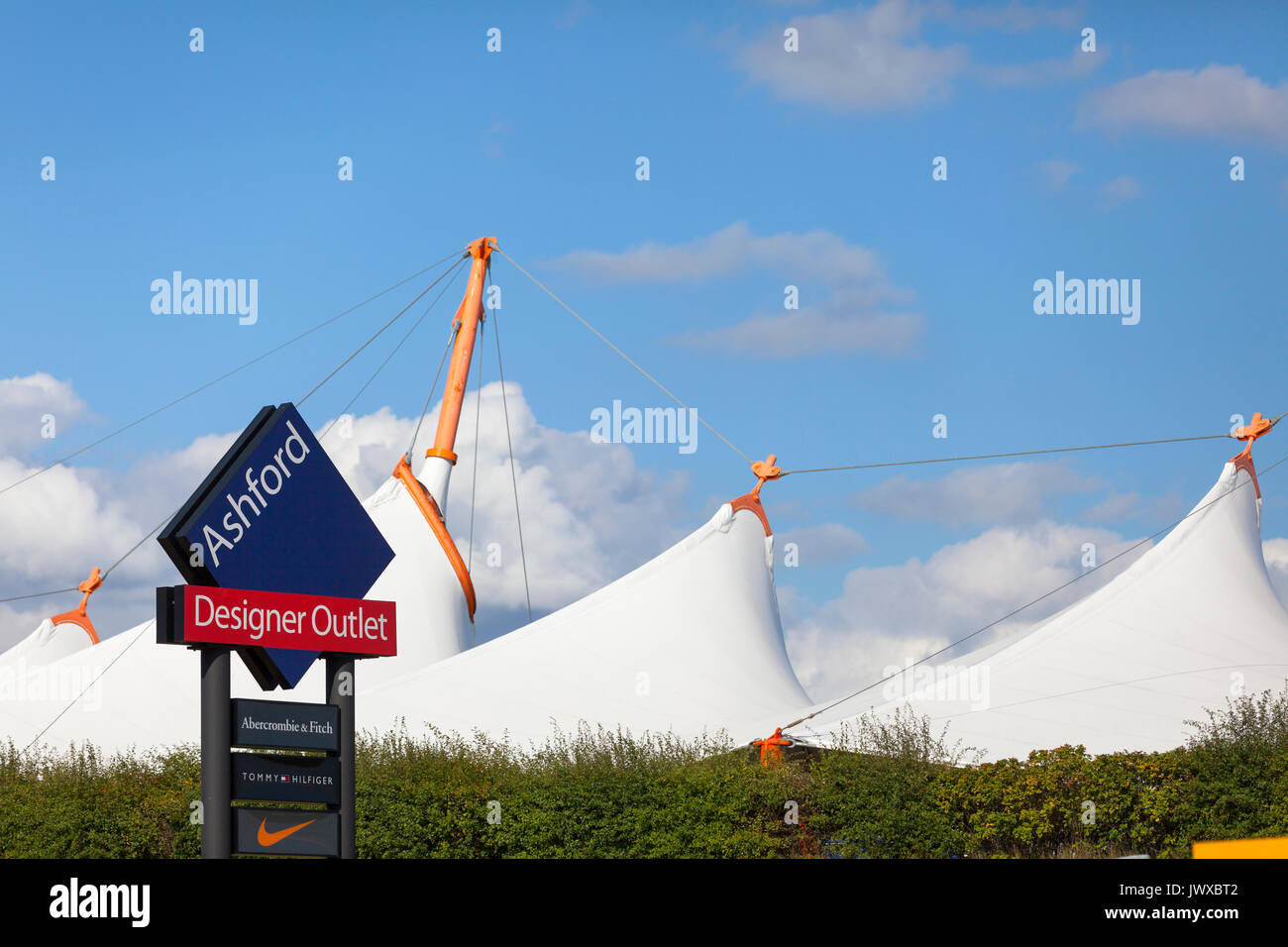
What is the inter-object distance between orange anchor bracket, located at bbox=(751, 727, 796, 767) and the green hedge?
94cm

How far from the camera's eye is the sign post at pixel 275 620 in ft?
29.6

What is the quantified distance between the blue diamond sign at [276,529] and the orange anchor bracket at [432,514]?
23.3m

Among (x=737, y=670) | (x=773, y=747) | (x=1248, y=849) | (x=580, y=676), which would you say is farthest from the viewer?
(x=737, y=670)

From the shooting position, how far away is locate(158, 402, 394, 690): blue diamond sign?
9.27 m

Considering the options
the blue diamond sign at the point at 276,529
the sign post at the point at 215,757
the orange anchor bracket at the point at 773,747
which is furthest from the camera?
the orange anchor bracket at the point at 773,747

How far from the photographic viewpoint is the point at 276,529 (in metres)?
9.88

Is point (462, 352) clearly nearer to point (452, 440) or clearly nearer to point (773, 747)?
point (452, 440)

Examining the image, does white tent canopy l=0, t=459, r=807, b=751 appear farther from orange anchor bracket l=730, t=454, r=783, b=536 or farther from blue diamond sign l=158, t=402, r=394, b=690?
blue diamond sign l=158, t=402, r=394, b=690

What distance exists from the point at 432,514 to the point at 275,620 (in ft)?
80.8

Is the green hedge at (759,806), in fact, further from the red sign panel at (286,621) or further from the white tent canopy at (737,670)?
the red sign panel at (286,621)

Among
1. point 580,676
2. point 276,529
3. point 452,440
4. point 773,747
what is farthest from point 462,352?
point 276,529

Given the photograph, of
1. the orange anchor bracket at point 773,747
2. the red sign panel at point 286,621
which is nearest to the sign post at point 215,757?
the red sign panel at point 286,621
